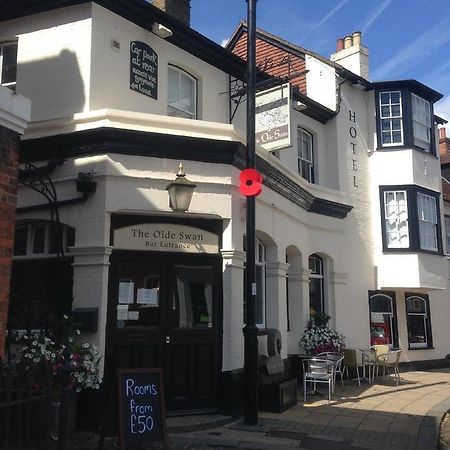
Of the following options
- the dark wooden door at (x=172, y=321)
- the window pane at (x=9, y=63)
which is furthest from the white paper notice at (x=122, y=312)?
the window pane at (x=9, y=63)

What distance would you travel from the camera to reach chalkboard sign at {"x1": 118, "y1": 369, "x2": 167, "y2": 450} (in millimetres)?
5883

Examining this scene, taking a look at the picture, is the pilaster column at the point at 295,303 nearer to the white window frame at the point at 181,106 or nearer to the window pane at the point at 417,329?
the white window frame at the point at 181,106

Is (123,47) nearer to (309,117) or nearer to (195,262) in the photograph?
(195,262)

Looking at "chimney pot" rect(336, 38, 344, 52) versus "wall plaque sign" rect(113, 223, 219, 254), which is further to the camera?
"chimney pot" rect(336, 38, 344, 52)

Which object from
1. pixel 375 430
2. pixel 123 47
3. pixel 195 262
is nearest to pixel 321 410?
pixel 375 430

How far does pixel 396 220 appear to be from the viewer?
1487cm

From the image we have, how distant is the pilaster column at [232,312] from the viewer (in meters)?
8.40

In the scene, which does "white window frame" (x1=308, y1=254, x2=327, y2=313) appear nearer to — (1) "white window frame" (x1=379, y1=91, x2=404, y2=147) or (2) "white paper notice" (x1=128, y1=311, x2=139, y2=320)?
(1) "white window frame" (x1=379, y1=91, x2=404, y2=147)

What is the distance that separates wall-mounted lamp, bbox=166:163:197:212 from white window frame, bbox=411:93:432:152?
939 cm

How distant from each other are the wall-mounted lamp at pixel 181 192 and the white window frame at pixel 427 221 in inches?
349

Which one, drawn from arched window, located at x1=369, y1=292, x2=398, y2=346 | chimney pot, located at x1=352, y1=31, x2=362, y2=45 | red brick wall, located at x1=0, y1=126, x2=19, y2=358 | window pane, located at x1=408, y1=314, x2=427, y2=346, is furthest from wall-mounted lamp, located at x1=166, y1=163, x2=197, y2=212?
chimney pot, located at x1=352, y1=31, x2=362, y2=45

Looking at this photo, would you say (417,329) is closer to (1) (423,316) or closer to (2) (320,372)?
(1) (423,316)

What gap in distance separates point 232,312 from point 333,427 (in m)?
2.20

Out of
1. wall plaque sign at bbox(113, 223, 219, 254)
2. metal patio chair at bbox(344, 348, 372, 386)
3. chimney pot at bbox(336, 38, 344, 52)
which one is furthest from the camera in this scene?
chimney pot at bbox(336, 38, 344, 52)
